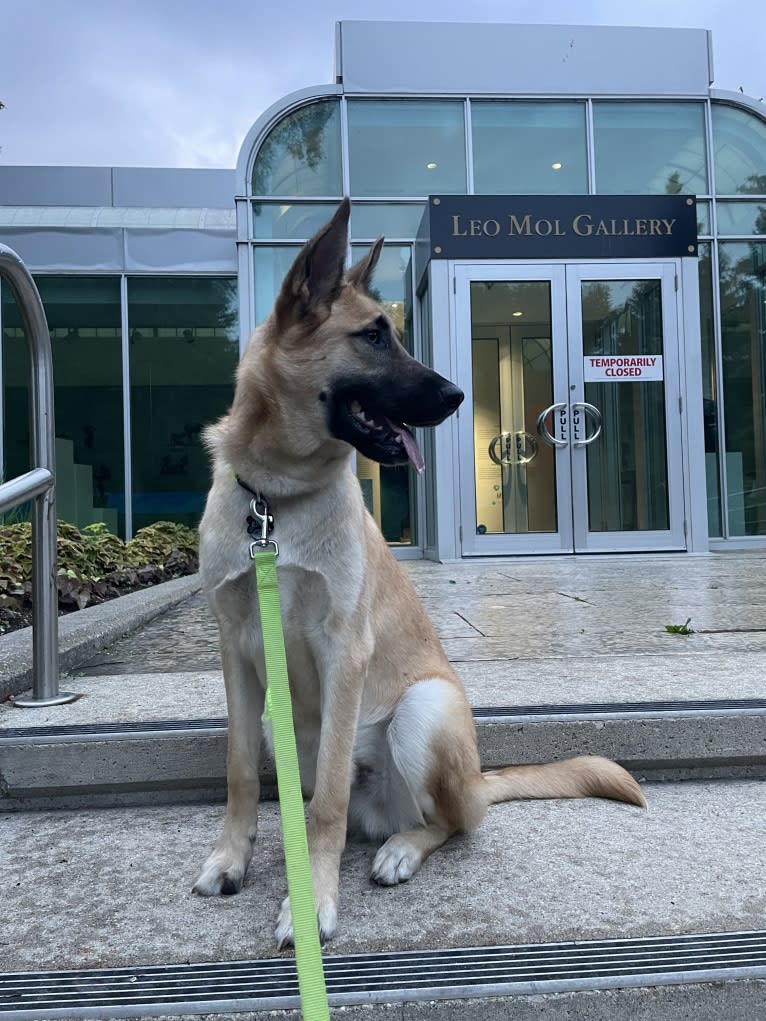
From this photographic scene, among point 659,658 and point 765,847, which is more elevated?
point 659,658

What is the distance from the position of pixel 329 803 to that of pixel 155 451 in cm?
1104

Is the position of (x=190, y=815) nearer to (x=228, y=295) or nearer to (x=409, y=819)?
(x=409, y=819)

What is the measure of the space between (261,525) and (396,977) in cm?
97

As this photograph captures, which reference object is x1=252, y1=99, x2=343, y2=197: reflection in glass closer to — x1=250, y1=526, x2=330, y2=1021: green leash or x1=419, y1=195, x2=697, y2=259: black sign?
x1=419, y1=195, x2=697, y2=259: black sign

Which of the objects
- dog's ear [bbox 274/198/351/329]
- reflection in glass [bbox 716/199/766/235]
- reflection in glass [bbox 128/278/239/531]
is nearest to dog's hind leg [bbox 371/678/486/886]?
dog's ear [bbox 274/198/351/329]

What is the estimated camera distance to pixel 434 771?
187 cm

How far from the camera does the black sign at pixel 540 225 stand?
9.35 m

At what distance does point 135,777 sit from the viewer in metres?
2.18

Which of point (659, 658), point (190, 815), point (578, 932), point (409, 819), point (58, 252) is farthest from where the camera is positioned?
point (58, 252)

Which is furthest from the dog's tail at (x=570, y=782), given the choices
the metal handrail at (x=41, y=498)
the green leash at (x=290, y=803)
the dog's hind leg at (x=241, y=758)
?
the metal handrail at (x=41, y=498)

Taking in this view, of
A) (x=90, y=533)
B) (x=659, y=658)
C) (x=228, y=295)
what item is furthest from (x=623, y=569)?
(x=228, y=295)

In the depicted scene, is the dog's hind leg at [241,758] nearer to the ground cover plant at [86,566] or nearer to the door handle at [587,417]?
the ground cover plant at [86,566]

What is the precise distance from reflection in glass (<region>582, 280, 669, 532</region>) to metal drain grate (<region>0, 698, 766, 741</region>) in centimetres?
724

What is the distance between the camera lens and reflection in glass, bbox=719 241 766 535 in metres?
10.7
